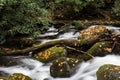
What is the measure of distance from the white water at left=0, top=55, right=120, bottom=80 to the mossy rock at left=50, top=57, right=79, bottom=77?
14 centimetres

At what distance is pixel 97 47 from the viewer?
743 centimetres

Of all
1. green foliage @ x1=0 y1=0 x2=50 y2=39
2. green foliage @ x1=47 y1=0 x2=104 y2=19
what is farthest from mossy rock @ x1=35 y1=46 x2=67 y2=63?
green foliage @ x1=47 y1=0 x2=104 y2=19

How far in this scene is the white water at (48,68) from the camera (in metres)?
6.99

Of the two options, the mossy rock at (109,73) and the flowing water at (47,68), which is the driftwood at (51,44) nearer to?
the flowing water at (47,68)

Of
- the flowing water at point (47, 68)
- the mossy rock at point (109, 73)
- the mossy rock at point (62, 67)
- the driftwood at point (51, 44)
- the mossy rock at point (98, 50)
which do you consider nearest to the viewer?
the mossy rock at point (109, 73)

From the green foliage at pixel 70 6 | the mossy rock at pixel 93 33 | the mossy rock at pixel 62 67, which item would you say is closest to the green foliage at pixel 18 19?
the mossy rock at pixel 93 33

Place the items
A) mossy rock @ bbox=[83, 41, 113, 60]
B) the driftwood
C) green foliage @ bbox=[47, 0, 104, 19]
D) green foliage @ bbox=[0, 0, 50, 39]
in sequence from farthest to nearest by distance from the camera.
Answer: green foliage @ bbox=[47, 0, 104, 19]
green foliage @ bbox=[0, 0, 50, 39]
the driftwood
mossy rock @ bbox=[83, 41, 113, 60]

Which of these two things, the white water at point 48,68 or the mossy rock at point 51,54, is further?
the mossy rock at point 51,54

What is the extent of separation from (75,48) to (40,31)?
2117mm

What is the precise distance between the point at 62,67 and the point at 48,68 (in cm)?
85

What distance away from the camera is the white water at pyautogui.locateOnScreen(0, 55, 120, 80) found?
6989mm

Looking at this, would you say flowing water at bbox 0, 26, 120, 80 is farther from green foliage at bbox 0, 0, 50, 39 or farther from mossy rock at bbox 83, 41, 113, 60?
green foliage at bbox 0, 0, 50, 39

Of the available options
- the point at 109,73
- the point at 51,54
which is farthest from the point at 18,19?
the point at 109,73

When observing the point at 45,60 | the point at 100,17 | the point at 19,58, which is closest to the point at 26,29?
the point at 19,58
